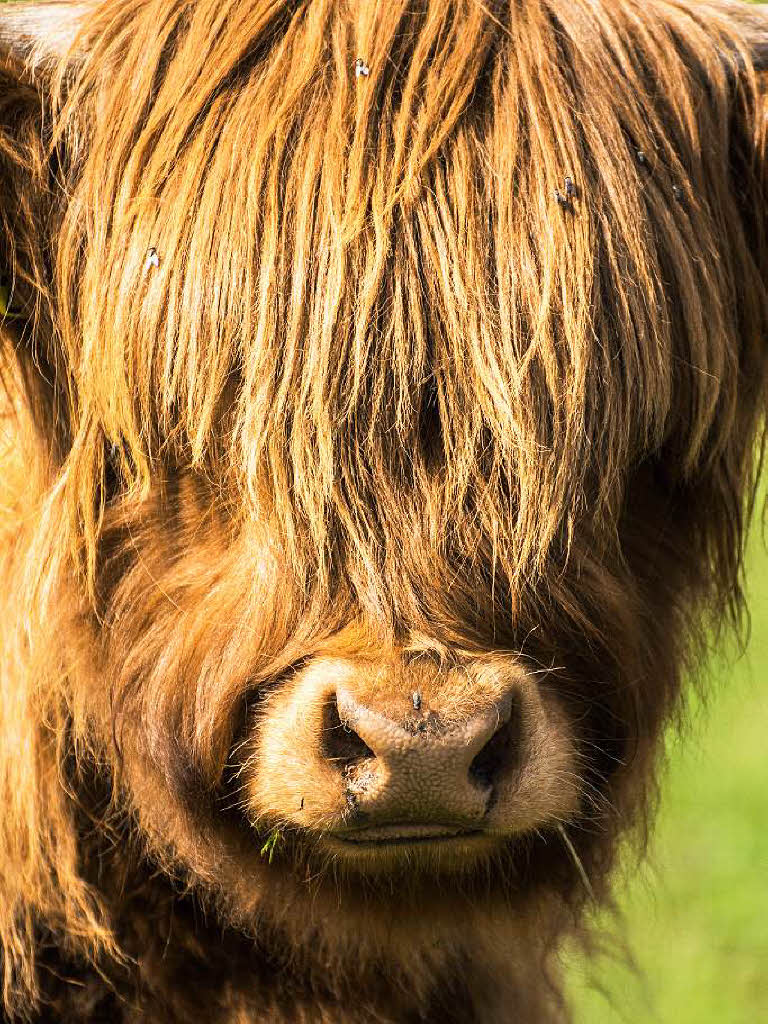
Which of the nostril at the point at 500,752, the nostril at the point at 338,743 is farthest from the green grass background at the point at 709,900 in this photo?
the nostril at the point at 338,743

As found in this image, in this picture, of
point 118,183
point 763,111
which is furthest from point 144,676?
point 763,111

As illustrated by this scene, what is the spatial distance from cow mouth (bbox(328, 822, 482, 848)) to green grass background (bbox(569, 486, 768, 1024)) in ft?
→ 3.74

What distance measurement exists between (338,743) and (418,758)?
5.1 inches

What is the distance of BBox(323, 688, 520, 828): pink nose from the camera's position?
1.91m

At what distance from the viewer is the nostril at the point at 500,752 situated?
2.01m

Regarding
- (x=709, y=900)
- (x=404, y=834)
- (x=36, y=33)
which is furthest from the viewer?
(x=709, y=900)

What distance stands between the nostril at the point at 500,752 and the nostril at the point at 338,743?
15cm

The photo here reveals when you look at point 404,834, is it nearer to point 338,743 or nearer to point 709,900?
point 338,743

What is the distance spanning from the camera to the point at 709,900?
198 inches

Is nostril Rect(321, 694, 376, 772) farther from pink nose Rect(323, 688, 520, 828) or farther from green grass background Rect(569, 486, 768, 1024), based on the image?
green grass background Rect(569, 486, 768, 1024)

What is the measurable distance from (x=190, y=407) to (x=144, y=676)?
400 mm

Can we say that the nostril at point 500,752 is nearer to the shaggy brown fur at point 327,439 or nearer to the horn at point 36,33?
the shaggy brown fur at point 327,439

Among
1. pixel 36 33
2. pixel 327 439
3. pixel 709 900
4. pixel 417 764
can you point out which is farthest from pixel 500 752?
pixel 709 900

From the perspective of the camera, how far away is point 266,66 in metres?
2.22
